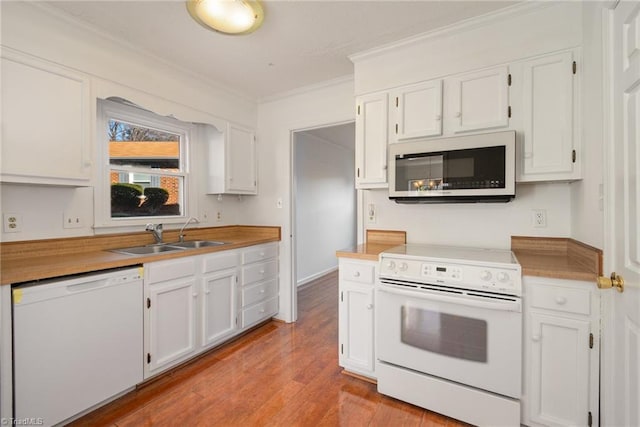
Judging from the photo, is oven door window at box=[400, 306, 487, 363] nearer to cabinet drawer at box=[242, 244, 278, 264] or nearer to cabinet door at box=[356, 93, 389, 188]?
cabinet door at box=[356, 93, 389, 188]

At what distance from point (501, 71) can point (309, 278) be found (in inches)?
153

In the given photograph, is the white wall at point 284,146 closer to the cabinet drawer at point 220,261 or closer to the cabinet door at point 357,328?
the cabinet drawer at point 220,261

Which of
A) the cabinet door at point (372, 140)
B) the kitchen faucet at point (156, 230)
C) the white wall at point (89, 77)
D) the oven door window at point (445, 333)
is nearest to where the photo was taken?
the oven door window at point (445, 333)

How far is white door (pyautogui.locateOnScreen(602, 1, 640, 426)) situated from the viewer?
1.02m

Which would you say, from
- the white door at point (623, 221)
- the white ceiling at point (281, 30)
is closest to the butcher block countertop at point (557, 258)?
the white door at point (623, 221)

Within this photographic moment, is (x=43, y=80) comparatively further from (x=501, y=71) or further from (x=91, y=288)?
(x=501, y=71)

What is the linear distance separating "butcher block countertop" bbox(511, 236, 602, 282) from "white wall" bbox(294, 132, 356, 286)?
2.69 meters

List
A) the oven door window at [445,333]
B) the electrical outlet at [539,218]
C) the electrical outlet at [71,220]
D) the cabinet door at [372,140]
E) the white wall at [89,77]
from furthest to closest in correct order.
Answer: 1. the cabinet door at [372,140]
2. the electrical outlet at [71,220]
3. the electrical outlet at [539,218]
4. the white wall at [89,77]
5. the oven door window at [445,333]

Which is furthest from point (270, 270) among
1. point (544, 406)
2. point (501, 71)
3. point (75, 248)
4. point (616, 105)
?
point (616, 105)

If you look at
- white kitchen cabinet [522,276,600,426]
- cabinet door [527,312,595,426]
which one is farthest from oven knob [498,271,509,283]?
cabinet door [527,312,595,426]

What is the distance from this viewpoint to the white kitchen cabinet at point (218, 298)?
244 centimetres

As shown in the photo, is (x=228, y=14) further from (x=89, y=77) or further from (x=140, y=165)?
(x=140, y=165)

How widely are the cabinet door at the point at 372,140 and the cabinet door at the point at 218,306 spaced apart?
1.49 m

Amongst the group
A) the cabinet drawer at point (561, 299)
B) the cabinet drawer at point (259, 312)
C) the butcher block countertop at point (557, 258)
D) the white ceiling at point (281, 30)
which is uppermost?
the white ceiling at point (281, 30)
